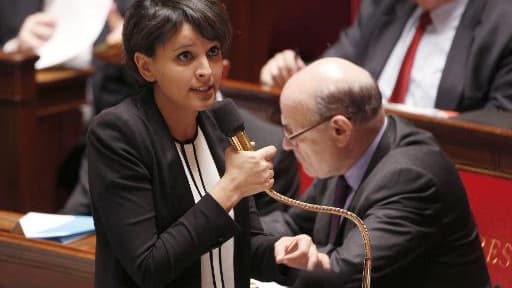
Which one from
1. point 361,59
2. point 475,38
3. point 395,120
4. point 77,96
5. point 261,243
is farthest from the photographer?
point 77,96

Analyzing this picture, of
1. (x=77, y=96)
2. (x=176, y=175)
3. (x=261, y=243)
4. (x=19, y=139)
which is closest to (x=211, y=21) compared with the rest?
(x=176, y=175)

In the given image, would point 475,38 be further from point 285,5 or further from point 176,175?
point 176,175

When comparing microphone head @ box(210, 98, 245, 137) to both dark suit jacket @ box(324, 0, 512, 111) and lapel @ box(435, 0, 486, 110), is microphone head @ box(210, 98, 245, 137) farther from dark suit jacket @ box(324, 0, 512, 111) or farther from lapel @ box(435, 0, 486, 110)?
lapel @ box(435, 0, 486, 110)

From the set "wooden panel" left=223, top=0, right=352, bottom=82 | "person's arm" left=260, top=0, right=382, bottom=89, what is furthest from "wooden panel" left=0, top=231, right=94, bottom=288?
"wooden panel" left=223, top=0, right=352, bottom=82

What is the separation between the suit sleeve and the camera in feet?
4.21

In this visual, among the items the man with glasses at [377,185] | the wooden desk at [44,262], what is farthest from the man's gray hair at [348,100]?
the wooden desk at [44,262]

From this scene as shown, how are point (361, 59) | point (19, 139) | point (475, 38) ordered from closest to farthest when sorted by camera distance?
point (475, 38)
point (361, 59)
point (19, 139)

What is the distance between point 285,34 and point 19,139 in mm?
976

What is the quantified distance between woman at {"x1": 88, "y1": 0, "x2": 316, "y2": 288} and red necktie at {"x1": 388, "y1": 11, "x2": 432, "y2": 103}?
1.64 m

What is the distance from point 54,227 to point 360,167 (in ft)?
2.12

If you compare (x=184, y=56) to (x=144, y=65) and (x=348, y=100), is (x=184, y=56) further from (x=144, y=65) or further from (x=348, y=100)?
(x=348, y=100)

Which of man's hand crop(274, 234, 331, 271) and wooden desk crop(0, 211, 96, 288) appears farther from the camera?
wooden desk crop(0, 211, 96, 288)

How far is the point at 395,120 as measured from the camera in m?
2.13

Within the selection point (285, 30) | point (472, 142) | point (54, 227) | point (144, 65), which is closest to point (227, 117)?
point (144, 65)
